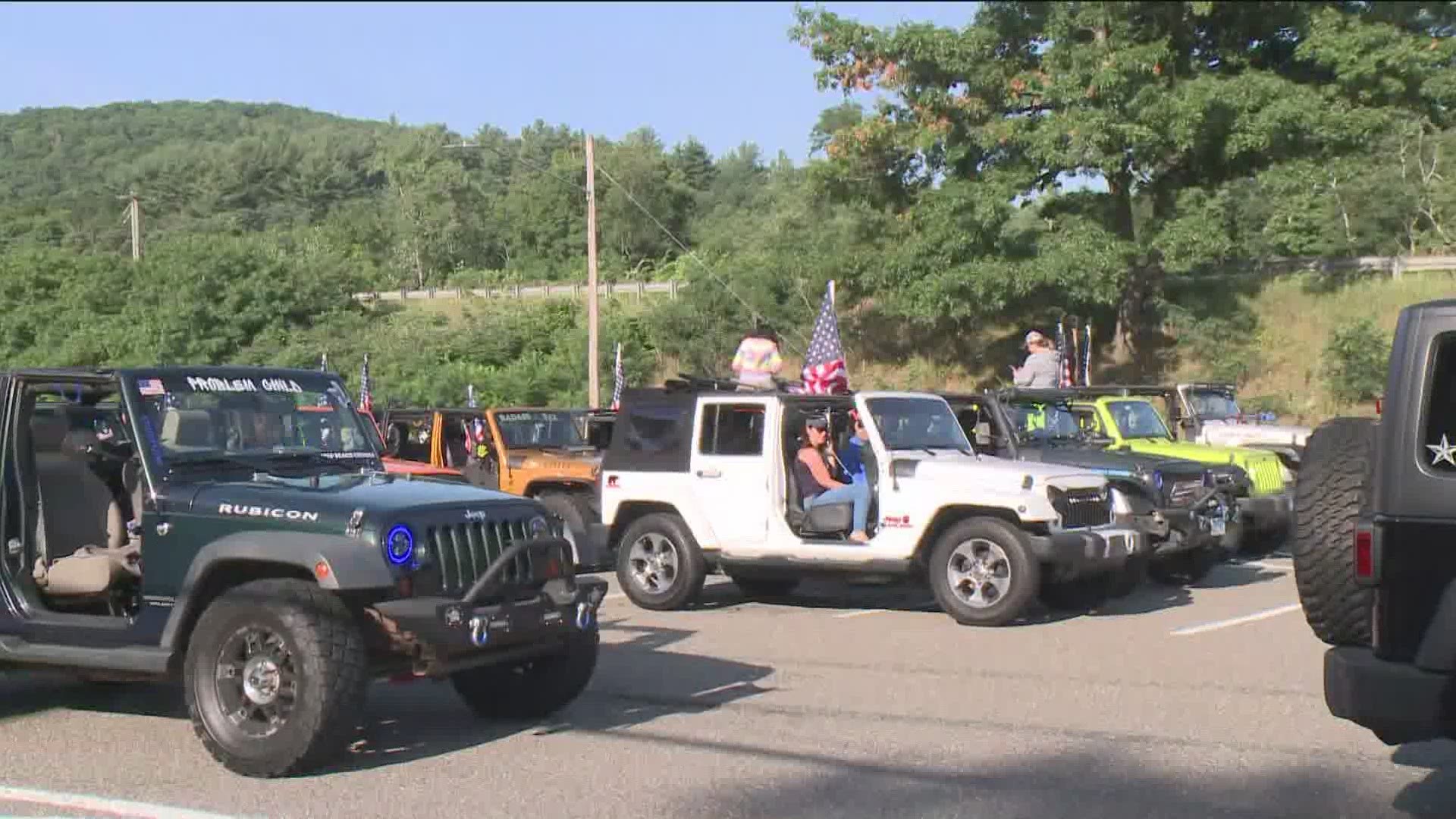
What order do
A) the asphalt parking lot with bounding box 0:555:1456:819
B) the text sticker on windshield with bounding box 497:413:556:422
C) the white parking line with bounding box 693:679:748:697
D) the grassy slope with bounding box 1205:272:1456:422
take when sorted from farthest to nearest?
the grassy slope with bounding box 1205:272:1456:422 < the text sticker on windshield with bounding box 497:413:556:422 < the white parking line with bounding box 693:679:748:697 < the asphalt parking lot with bounding box 0:555:1456:819

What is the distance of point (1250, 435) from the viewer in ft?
64.4

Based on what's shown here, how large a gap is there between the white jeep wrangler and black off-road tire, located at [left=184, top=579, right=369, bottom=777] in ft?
19.9

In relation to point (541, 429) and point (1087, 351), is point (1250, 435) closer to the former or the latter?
point (541, 429)

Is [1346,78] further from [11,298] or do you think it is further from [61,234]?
[61,234]

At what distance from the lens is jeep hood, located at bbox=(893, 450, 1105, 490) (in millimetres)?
11984

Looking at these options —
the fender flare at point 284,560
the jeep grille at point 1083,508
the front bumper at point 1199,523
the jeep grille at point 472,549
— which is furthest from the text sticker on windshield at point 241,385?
the front bumper at point 1199,523

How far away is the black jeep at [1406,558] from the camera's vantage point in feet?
17.3

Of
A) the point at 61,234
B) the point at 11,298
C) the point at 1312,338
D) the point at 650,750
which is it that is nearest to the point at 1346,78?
the point at 1312,338

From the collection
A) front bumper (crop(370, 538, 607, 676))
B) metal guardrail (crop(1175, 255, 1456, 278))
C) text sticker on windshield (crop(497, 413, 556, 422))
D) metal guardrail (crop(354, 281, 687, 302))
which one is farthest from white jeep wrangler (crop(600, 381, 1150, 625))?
metal guardrail (crop(354, 281, 687, 302))

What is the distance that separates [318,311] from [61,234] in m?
33.7

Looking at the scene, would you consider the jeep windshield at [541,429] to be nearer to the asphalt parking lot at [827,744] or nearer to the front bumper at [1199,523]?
the asphalt parking lot at [827,744]

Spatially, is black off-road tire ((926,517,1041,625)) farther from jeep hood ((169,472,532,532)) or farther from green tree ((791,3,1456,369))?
green tree ((791,3,1456,369))

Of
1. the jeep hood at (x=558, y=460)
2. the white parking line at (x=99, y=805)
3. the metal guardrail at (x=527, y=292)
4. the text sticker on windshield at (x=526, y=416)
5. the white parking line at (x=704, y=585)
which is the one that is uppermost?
the metal guardrail at (x=527, y=292)

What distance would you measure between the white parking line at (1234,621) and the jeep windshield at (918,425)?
2.39 metres
